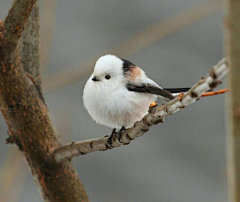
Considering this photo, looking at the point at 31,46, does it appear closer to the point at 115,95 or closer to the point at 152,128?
the point at 115,95

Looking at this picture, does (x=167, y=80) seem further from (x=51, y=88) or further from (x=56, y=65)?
(x=51, y=88)

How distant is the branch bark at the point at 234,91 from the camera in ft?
1.07

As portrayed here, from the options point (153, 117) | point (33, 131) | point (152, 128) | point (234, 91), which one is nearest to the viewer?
point (234, 91)

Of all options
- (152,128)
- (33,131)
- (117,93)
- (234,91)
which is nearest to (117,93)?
(117,93)

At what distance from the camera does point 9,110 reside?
1.12m

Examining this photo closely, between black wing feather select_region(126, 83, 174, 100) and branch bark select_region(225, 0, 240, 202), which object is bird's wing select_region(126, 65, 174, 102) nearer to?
black wing feather select_region(126, 83, 174, 100)

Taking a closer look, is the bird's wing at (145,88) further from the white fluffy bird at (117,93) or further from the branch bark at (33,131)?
the branch bark at (33,131)

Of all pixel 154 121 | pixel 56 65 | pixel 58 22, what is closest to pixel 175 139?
pixel 56 65

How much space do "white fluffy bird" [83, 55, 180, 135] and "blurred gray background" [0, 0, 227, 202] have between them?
1011 mm

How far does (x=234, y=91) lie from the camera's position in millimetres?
339

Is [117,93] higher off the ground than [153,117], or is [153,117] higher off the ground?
[117,93]

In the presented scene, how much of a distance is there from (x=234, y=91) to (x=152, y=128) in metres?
2.28

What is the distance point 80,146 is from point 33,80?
0.27 m

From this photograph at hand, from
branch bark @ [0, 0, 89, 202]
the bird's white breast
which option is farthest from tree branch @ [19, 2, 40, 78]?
the bird's white breast
